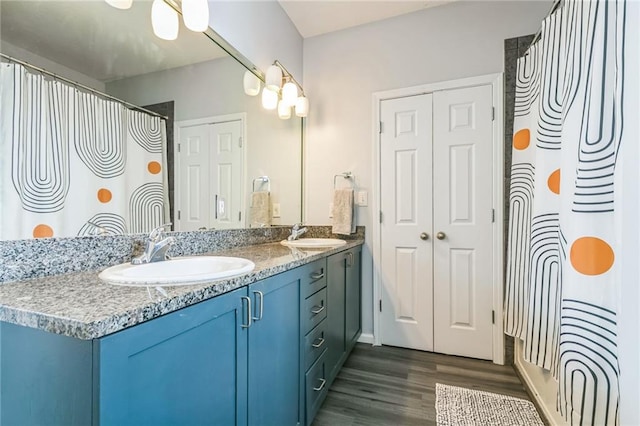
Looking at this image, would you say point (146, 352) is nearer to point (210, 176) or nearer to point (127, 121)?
point (127, 121)

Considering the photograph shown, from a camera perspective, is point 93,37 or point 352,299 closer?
point 93,37

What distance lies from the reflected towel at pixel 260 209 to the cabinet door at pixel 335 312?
2.00 feet

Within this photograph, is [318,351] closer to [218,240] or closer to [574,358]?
[218,240]

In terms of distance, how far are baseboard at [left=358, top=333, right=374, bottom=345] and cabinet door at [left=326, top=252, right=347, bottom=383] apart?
0.47m

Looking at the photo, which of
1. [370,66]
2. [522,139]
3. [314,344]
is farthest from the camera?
[370,66]

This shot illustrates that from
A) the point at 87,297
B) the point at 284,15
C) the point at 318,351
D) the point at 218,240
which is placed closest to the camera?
the point at 87,297

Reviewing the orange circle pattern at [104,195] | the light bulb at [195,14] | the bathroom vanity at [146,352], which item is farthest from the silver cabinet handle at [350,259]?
the light bulb at [195,14]

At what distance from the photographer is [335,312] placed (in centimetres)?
175

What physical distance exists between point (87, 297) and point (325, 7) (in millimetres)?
2361

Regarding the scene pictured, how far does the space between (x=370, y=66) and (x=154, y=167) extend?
5.99 ft

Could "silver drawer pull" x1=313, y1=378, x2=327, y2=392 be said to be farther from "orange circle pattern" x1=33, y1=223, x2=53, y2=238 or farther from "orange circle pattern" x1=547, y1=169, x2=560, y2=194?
"orange circle pattern" x1=547, y1=169, x2=560, y2=194

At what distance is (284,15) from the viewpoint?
2.25 metres

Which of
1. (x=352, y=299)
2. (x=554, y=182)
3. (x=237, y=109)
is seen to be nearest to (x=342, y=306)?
(x=352, y=299)

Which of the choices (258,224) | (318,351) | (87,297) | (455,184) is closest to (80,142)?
(87,297)
